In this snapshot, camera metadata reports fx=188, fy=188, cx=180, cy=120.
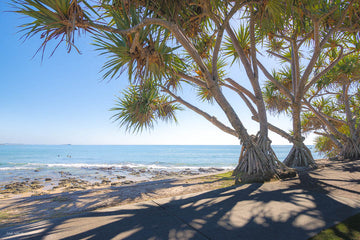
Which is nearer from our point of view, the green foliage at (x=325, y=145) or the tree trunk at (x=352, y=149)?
the tree trunk at (x=352, y=149)

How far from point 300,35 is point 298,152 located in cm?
344

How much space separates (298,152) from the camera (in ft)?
16.4

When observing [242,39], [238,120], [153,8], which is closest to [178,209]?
[238,120]

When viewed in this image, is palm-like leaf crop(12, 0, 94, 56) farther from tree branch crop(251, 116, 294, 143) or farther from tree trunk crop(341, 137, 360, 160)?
tree trunk crop(341, 137, 360, 160)

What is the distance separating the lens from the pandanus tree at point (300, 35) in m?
3.95

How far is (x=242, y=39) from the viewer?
497cm

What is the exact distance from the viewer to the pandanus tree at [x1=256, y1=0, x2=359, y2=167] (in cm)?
395

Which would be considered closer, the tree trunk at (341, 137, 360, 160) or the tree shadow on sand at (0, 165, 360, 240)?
the tree shadow on sand at (0, 165, 360, 240)

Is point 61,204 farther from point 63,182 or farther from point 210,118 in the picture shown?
point 63,182

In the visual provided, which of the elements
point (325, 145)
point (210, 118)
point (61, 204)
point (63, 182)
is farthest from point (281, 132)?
point (325, 145)

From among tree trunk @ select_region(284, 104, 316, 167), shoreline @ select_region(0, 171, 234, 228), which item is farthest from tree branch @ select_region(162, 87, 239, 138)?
tree trunk @ select_region(284, 104, 316, 167)

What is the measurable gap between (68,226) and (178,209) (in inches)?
38.3

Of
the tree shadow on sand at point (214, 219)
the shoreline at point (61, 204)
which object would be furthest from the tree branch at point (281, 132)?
the shoreline at point (61, 204)

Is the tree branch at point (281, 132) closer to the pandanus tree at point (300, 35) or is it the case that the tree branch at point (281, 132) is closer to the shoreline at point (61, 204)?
the pandanus tree at point (300, 35)
